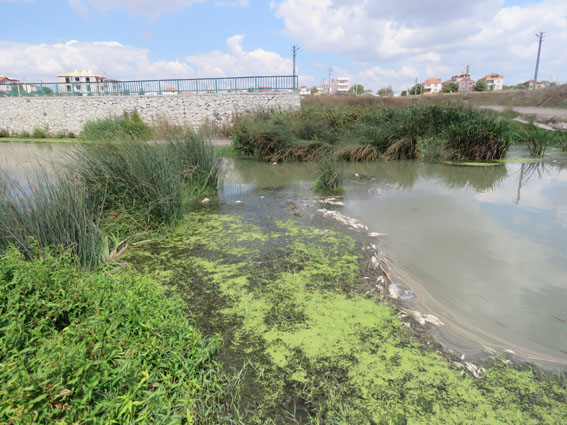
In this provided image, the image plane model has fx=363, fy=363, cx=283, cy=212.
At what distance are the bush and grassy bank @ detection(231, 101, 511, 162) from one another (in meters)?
7.34

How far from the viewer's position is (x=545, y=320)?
2383 millimetres

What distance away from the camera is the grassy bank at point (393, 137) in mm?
8961

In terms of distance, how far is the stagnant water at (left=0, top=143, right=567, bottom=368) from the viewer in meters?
2.32

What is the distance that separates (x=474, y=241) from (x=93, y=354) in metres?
3.58

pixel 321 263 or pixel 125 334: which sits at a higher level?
pixel 125 334

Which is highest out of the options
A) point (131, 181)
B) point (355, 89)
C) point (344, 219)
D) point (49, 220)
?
point (355, 89)

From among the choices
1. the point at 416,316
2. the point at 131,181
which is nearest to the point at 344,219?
the point at 416,316

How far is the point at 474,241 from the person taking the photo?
3758mm

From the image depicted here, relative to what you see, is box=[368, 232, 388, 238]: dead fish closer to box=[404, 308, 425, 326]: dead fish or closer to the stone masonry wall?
box=[404, 308, 425, 326]: dead fish

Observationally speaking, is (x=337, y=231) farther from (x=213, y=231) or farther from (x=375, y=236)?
(x=213, y=231)

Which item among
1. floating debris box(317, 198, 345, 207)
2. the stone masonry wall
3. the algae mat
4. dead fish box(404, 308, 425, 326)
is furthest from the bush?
the stone masonry wall

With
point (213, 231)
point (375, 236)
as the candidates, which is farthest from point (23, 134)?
point (375, 236)

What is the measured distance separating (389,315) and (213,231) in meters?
2.34

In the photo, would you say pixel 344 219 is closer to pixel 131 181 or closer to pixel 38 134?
pixel 131 181
